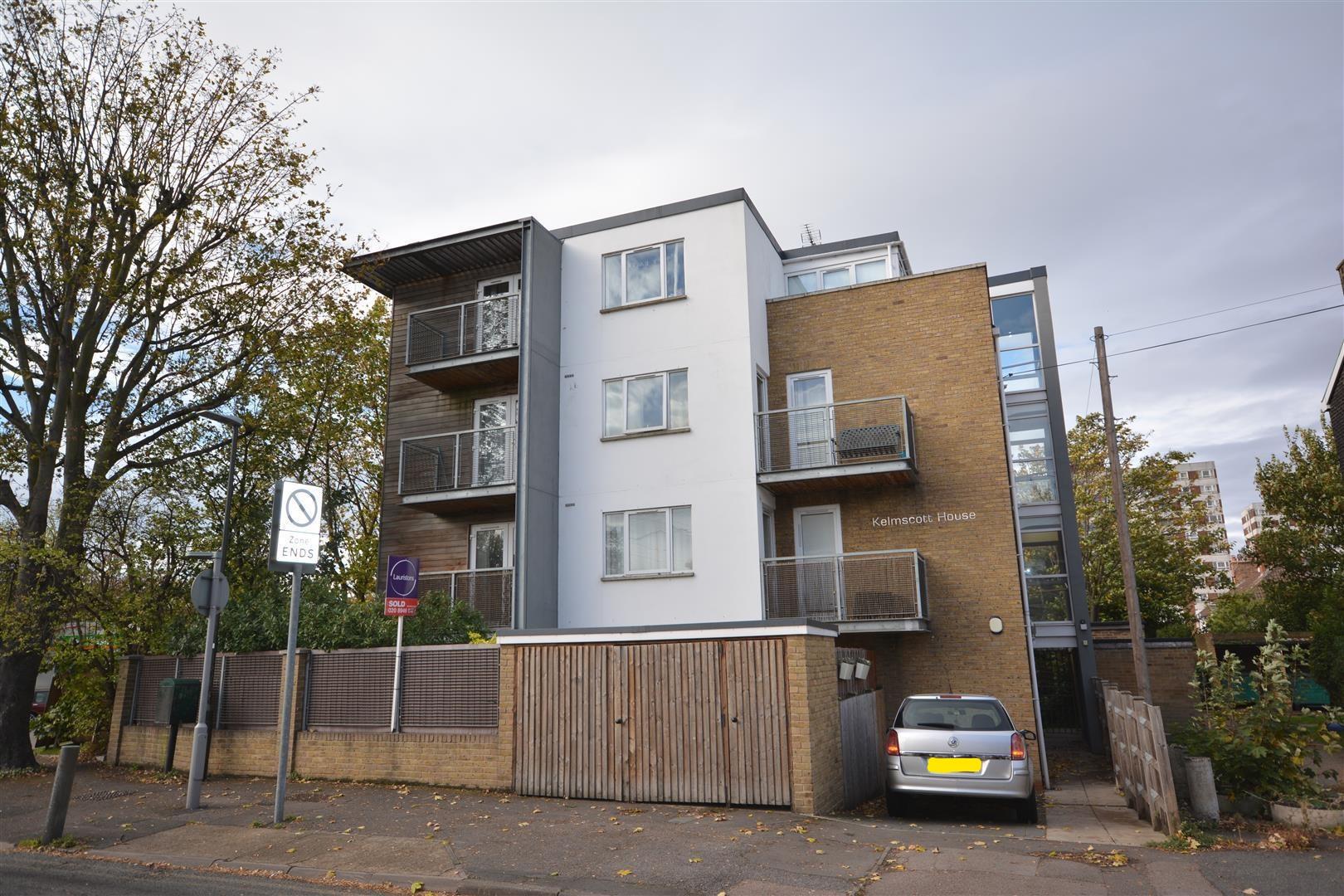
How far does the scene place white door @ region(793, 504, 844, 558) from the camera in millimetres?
16781

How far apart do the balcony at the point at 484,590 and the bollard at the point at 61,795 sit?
278 inches

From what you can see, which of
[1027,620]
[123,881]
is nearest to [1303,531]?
[1027,620]

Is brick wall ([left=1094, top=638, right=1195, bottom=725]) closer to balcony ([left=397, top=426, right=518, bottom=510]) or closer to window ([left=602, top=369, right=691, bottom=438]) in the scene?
window ([left=602, top=369, right=691, bottom=438])

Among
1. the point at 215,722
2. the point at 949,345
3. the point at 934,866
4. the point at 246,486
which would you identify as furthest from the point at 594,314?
the point at 934,866

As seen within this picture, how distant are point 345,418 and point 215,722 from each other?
13.9 meters

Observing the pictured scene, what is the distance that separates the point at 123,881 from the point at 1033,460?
1968 centimetres

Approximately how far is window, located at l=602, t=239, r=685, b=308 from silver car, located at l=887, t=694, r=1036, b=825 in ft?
32.0

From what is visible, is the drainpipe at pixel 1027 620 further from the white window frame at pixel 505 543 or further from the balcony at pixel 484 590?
the white window frame at pixel 505 543

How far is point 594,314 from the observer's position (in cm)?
1817

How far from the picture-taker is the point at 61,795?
9.35 m

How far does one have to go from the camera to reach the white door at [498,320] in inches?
696

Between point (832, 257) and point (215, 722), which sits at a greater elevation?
point (832, 257)

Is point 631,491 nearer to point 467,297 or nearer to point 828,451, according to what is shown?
point 828,451

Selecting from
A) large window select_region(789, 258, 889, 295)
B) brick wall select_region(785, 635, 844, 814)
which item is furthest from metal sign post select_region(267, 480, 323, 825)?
large window select_region(789, 258, 889, 295)
